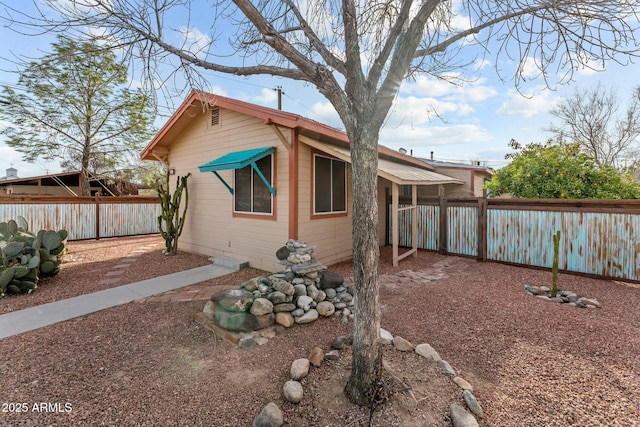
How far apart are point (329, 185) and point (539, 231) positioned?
4.99 meters

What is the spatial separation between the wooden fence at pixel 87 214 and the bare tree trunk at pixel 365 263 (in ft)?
39.3

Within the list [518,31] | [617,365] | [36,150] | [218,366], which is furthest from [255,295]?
[36,150]

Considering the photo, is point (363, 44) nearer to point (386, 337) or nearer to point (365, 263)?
point (365, 263)

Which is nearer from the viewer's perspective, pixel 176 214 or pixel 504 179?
pixel 176 214

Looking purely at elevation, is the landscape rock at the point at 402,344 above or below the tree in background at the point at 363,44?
below

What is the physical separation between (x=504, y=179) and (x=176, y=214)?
33.5ft

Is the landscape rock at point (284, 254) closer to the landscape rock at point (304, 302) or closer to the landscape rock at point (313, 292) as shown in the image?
the landscape rock at point (313, 292)

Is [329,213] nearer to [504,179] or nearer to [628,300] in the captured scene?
[628,300]

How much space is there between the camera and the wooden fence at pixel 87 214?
9281 millimetres

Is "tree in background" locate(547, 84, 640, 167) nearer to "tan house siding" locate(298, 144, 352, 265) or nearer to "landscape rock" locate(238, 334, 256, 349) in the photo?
"tan house siding" locate(298, 144, 352, 265)

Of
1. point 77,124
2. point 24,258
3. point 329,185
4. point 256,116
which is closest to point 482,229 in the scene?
point 329,185

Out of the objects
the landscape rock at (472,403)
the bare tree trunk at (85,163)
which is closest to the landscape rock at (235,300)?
the landscape rock at (472,403)

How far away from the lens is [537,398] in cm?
233

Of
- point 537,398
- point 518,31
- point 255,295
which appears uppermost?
point 518,31
